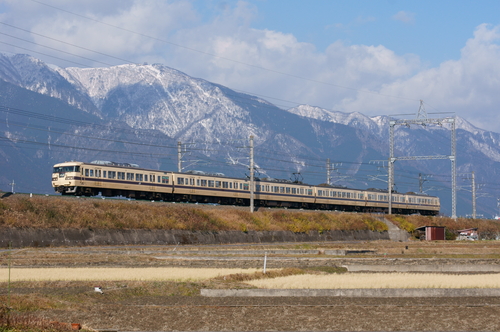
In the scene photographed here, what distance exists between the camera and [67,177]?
5875cm

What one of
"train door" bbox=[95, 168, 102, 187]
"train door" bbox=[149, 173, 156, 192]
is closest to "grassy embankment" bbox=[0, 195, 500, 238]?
"train door" bbox=[95, 168, 102, 187]

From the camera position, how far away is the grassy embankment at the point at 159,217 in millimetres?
49656

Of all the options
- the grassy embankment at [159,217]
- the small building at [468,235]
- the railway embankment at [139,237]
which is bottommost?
the small building at [468,235]

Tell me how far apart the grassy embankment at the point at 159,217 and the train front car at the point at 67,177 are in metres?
3.50

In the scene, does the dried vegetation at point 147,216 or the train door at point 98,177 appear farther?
the train door at point 98,177

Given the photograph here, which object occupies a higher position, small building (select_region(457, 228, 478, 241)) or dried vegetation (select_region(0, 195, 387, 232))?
dried vegetation (select_region(0, 195, 387, 232))

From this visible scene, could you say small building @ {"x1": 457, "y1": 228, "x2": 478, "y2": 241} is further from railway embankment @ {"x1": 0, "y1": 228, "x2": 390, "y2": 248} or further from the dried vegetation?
railway embankment @ {"x1": 0, "y1": 228, "x2": 390, "y2": 248}

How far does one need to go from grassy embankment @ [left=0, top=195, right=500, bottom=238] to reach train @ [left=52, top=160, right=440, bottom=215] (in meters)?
3.33

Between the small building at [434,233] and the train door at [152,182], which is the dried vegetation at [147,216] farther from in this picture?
the small building at [434,233]

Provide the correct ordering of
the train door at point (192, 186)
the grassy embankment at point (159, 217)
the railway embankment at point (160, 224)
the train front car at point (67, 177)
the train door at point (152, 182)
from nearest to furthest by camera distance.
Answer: the railway embankment at point (160, 224)
the grassy embankment at point (159, 217)
the train front car at point (67, 177)
the train door at point (152, 182)
the train door at point (192, 186)

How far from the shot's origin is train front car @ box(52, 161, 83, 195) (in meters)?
58.2

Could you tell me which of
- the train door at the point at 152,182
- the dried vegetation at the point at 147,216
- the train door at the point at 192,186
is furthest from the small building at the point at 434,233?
the train door at the point at 152,182

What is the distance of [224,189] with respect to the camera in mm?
74625

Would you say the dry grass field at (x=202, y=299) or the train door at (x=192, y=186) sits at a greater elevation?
the train door at (x=192, y=186)
